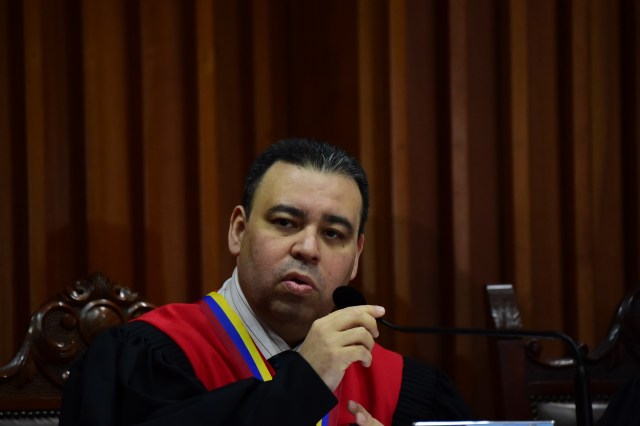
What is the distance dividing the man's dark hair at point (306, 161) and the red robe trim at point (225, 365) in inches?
10.1

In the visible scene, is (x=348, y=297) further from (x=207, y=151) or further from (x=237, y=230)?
(x=207, y=151)

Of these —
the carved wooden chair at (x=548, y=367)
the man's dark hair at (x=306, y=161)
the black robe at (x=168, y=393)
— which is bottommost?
the carved wooden chair at (x=548, y=367)

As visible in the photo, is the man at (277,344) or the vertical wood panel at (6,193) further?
the vertical wood panel at (6,193)

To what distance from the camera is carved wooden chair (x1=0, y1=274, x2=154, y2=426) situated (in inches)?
80.3

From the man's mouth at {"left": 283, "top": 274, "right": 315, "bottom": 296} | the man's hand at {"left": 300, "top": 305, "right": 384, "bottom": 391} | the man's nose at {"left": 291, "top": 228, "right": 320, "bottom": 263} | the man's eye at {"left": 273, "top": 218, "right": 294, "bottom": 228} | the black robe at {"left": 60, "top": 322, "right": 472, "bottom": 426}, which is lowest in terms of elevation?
the black robe at {"left": 60, "top": 322, "right": 472, "bottom": 426}

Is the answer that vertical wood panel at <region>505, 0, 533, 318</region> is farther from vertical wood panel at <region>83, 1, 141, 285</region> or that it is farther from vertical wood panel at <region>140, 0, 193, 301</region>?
vertical wood panel at <region>83, 1, 141, 285</region>

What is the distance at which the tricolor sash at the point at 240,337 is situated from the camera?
1.82 meters

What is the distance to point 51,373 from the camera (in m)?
2.06

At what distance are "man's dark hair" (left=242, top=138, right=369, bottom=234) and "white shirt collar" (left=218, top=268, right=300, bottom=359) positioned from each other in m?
0.18

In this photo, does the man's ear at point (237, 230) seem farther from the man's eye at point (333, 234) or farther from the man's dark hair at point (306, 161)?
the man's eye at point (333, 234)

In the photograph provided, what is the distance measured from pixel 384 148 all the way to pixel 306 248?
1047mm

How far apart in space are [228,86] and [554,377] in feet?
4.35

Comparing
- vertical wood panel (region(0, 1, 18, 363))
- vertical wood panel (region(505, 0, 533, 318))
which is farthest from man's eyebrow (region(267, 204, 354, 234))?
vertical wood panel (region(0, 1, 18, 363))

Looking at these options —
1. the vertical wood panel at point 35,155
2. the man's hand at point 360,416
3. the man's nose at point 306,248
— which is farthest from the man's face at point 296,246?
the vertical wood panel at point 35,155
